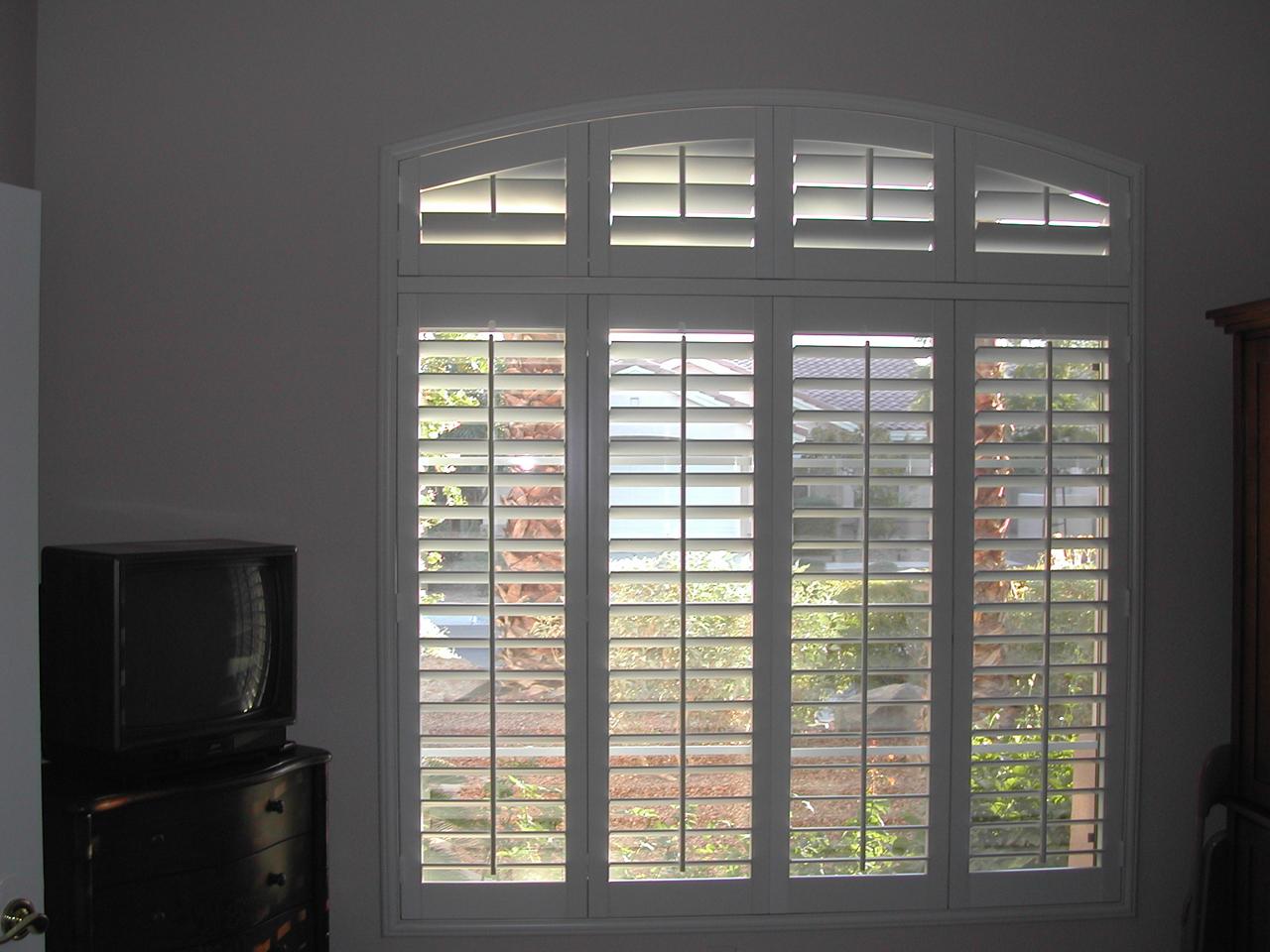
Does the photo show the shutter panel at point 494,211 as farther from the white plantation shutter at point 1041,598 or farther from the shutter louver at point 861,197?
the white plantation shutter at point 1041,598

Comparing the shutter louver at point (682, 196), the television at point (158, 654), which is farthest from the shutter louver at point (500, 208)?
the television at point (158, 654)

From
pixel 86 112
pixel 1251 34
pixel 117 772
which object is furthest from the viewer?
pixel 1251 34

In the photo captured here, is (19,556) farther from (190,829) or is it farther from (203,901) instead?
(203,901)

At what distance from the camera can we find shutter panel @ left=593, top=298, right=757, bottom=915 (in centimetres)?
232

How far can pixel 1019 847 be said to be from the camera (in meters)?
2.41

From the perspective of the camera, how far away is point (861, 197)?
2.37 meters

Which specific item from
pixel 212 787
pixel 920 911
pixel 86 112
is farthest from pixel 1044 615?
pixel 86 112

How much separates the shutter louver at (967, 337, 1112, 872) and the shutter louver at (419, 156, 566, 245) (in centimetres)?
113

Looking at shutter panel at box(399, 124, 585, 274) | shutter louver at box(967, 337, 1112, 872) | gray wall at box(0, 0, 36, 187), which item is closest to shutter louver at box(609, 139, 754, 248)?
shutter panel at box(399, 124, 585, 274)

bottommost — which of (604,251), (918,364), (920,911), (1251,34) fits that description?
(920,911)

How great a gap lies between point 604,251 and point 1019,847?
1.83 m

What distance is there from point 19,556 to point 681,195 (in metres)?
1.61

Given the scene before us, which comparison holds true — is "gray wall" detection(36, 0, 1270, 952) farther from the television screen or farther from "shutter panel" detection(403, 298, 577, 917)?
the television screen

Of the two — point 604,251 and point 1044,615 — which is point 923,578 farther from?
point 604,251
